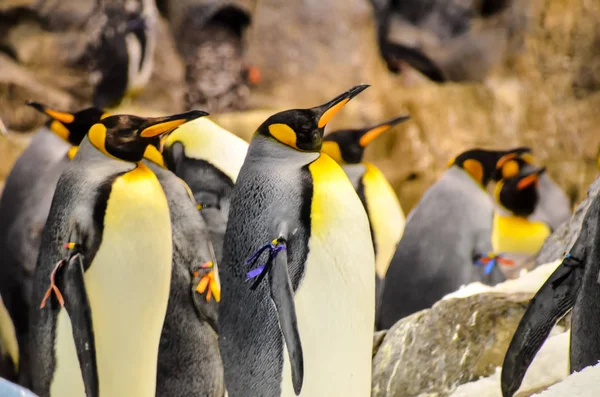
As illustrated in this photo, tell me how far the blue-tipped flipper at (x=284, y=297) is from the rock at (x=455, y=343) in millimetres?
653

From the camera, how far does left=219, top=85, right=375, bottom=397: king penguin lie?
2645 millimetres

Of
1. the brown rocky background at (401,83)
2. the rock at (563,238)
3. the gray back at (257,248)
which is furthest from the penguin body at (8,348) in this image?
the brown rocky background at (401,83)

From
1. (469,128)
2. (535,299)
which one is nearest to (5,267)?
(535,299)

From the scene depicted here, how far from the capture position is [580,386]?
1.69 meters

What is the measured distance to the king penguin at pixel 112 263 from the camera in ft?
9.49

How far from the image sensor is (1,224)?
15.6ft

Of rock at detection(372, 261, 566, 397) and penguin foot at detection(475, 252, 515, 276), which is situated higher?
rock at detection(372, 261, 566, 397)

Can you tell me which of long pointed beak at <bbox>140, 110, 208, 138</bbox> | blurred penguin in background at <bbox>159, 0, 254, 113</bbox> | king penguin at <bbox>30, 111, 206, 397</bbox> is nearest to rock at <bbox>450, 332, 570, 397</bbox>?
king penguin at <bbox>30, 111, 206, 397</bbox>

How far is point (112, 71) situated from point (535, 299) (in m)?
6.17

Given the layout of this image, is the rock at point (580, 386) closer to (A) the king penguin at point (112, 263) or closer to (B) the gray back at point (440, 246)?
(A) the king penguin at point (112, 263)

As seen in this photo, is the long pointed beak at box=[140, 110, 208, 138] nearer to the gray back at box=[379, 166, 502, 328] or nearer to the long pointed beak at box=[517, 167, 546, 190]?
the gray back at box=[379, 166, 502, 328]

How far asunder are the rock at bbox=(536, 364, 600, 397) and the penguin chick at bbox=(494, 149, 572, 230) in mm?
5079

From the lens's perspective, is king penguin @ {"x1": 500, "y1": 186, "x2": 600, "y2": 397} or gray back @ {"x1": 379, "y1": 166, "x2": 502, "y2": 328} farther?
gray back @ {"x1": 379, "y1": 166, "x2": 502, "y2": 328}

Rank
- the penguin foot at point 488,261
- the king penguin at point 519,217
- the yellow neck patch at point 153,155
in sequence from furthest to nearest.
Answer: the king penguin at point 519,217 < the penguin foot at point 488,261 < the yellow neck patch at point 153,155
